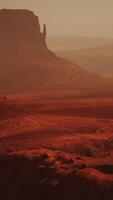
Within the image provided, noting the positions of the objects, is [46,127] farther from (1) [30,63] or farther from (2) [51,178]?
(1) [30,63]

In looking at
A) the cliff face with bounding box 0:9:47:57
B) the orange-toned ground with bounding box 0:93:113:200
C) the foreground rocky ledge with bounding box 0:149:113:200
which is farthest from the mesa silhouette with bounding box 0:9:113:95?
the foreground rocky ledge with bounding box 0:149:113:200

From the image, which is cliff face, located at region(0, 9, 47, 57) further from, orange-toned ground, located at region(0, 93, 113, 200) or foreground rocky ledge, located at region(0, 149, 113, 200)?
foreground rocky ledge, located at region(0, 149, 113, 200)

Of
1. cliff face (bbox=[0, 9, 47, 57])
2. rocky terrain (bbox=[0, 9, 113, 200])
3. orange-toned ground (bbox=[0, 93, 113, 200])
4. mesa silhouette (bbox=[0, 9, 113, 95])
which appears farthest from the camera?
cliff face (bbox=[0, 9, 47, 57])

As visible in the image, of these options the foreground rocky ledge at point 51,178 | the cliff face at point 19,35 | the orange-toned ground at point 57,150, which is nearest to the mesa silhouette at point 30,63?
the cliff face at point 19,35

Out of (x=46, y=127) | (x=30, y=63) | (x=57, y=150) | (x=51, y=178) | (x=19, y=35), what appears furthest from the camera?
(x=19, y=35)

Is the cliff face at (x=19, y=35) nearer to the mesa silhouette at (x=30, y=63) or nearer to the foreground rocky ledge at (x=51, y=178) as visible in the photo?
the mesa silhouette at (x=30, y=63)

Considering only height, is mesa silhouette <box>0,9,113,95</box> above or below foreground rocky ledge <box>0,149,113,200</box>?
below

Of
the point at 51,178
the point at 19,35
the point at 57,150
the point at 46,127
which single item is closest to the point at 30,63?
the point at 19,35
